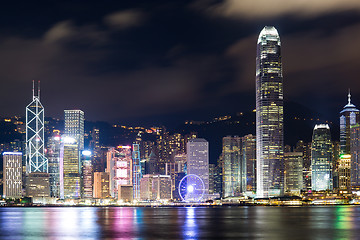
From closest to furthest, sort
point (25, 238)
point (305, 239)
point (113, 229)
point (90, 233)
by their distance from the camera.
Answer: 1. point (305, 239)
2. point (25, 238)
3. point (90, 233)
4. point (113, 229)

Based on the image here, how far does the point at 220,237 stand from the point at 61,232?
2461cm

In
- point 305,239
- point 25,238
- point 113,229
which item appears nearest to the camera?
point 305,239

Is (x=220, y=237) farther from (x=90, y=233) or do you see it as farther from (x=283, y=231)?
(x=90, y=233)

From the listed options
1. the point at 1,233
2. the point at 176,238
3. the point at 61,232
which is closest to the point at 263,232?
the point at 176,238

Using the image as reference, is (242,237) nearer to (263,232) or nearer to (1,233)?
(263,232)

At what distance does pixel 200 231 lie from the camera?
8844 centimetres

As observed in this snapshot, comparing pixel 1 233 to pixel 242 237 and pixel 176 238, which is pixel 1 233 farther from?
pixel 242 237

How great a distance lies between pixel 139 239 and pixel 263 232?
19.8 meters

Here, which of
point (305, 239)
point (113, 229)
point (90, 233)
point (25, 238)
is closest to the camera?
point (305, 239)

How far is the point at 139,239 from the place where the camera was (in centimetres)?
7588

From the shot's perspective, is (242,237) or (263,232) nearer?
(242,237)

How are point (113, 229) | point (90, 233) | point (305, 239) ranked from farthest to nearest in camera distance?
1. point (113, 229)
2. point (90, 233)
3. point (305, 239)

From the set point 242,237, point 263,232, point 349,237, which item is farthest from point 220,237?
point 349,237

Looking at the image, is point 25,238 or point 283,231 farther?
point 283,231
